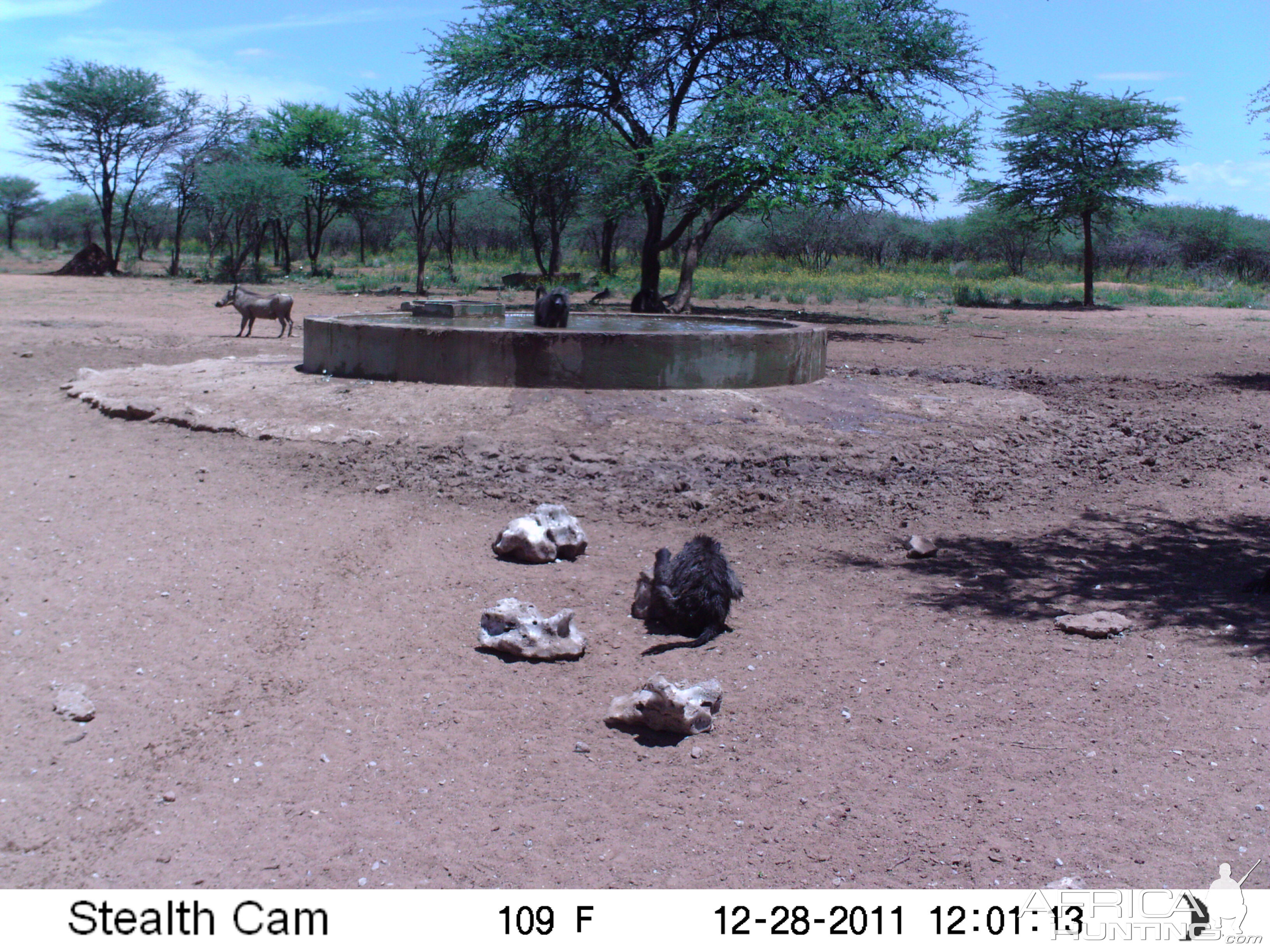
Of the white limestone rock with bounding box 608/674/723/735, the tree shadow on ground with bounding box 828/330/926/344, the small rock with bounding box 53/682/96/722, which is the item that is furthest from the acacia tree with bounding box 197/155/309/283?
the white limestone rock with bounding box 608/674/723/735

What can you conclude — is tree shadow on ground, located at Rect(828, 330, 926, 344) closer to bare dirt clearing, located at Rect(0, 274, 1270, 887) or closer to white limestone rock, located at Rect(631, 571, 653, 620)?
bare dirt clearing, located at Rect(0, 274, 1270, 887)

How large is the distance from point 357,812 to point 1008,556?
12.7 ft

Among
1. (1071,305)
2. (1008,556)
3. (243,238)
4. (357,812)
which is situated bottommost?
(357,812)

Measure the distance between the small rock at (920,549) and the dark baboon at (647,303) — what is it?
13.5 meters

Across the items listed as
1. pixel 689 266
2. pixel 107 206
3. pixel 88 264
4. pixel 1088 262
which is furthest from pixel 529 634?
pixel 107 206

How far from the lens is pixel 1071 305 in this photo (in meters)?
25.5

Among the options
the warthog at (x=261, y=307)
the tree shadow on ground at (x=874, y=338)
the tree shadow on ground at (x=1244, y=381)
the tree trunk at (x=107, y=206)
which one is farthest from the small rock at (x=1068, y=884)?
the tree trunk at (x=107, y=206)

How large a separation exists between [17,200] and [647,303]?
4432 centimetres

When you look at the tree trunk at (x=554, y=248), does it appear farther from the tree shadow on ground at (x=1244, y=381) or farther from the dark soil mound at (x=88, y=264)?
the tree shadow on ground at (x=1244, y=381)

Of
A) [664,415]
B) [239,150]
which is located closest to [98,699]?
[664,415]

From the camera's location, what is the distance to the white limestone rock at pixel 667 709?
3365mm

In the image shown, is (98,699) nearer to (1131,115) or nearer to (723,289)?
(723,289)

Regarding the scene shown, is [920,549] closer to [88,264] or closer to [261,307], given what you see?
[261,307]

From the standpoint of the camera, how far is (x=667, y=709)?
11.0 ft
